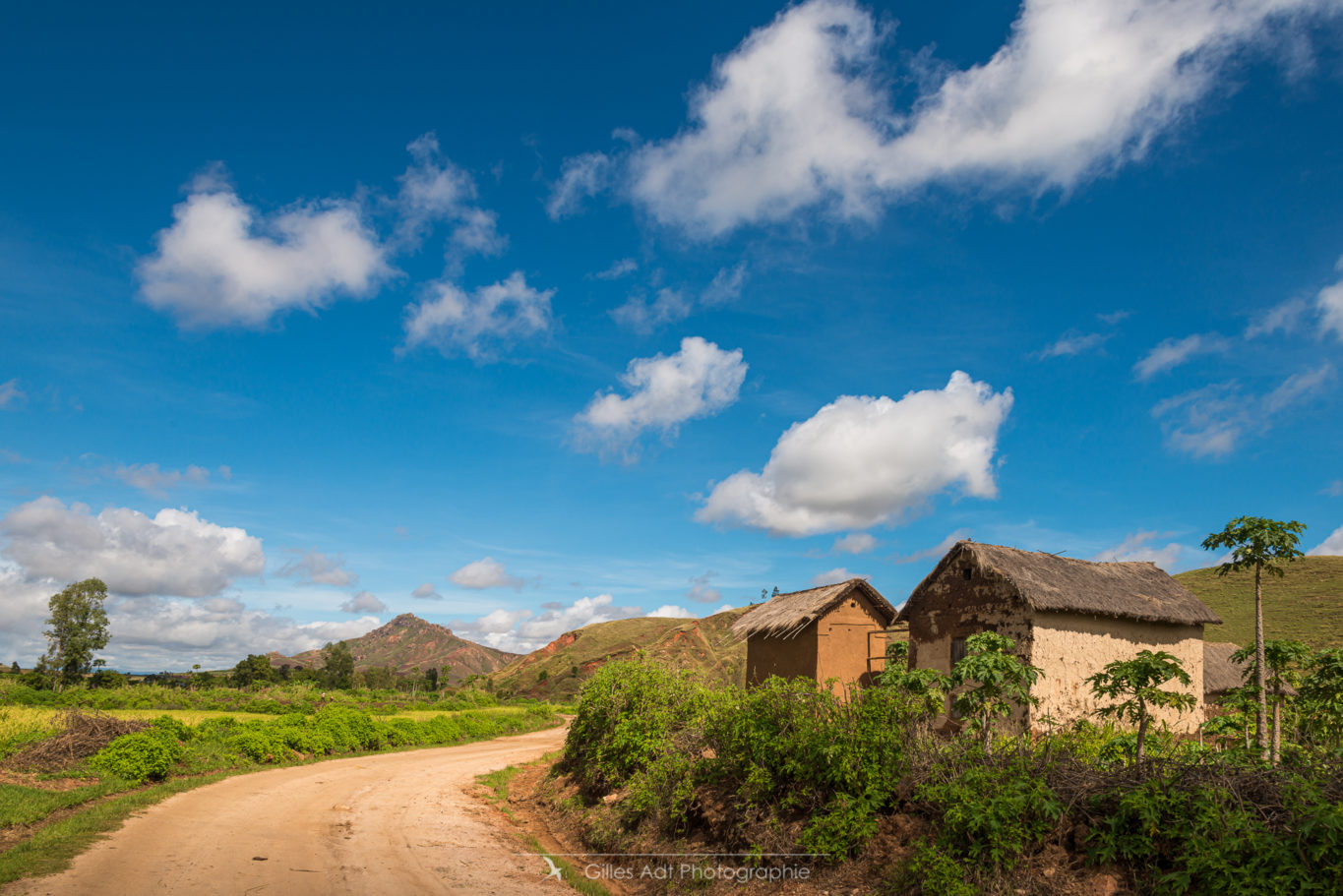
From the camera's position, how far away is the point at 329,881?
8.97m

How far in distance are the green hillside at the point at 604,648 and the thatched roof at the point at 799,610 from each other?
36746 millimetres

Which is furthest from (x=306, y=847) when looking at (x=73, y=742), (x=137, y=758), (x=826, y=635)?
(x=826, y=635)

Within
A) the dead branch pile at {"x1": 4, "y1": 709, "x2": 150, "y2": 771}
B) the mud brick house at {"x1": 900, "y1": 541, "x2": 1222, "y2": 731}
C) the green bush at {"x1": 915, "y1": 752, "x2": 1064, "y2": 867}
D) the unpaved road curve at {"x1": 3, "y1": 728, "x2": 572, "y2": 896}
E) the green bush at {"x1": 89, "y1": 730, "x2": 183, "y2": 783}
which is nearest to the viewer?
the green bush at {"x1": 915, "y1": 752, "x2": 1064, "y2": 867}

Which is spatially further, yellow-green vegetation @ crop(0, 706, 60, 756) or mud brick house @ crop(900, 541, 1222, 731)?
mud brick house @ crop(900, 541, 1222, 731)

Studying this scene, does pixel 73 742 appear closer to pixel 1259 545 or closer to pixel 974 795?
pixel 974 795

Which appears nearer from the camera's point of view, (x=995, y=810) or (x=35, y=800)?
(x=995, y=810)

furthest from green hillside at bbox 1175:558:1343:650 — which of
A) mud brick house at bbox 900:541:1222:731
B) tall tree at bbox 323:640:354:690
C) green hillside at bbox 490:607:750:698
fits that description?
tall tree at bbox 323:640:354:690

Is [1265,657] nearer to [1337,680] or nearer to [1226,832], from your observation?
[1337,680]

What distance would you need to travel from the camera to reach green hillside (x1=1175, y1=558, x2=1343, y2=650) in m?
48.4

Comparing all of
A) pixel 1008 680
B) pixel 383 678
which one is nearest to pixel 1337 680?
pixel 1008 680

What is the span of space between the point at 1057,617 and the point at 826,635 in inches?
251

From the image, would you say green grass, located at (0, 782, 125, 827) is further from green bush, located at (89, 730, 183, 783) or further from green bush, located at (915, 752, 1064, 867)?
green bush, located at (915, 752, 1064, 867)

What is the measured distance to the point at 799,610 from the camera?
23.0m

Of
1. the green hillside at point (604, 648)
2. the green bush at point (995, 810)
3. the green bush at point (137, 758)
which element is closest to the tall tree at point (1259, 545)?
the green bush at point (995, 810)
